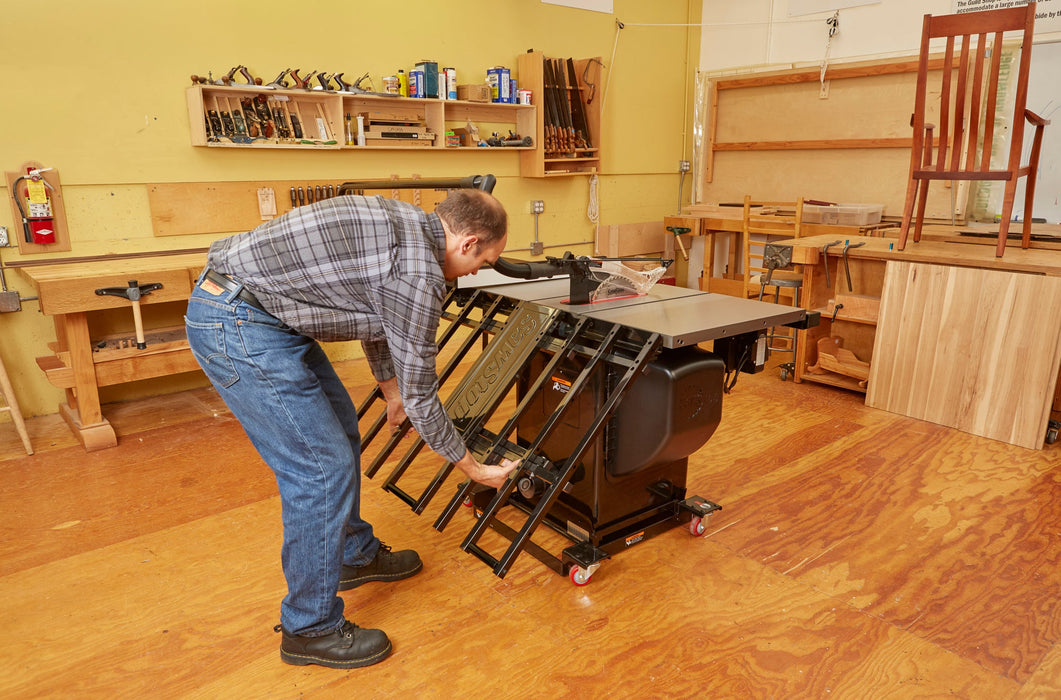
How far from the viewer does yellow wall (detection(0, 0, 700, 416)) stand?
11.5 ft

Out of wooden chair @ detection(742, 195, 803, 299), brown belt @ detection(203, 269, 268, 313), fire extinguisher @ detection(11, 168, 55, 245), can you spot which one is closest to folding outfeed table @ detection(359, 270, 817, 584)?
brown belt @ detection(203, 269, 268, 313)

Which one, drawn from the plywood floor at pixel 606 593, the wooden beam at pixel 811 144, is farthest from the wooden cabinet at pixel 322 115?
the wooden beam at pixel 811 144

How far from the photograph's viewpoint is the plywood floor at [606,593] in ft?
6.07

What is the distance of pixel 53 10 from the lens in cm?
345

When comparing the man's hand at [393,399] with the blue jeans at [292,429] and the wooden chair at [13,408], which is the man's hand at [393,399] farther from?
the wooden chair at [13,408]

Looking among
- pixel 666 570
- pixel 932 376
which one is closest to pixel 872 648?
pixel 666 570

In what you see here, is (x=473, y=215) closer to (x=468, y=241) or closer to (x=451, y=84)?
(x=468, y=241)

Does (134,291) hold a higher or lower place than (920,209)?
lower

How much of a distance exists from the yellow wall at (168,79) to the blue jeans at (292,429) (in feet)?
8.23

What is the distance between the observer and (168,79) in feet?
12.5

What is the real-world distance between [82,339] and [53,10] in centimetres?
163

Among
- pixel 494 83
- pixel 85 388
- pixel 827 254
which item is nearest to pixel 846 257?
pixel 827 254

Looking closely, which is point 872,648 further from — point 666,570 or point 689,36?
point 689,36

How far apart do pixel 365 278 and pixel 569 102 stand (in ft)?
13.7
